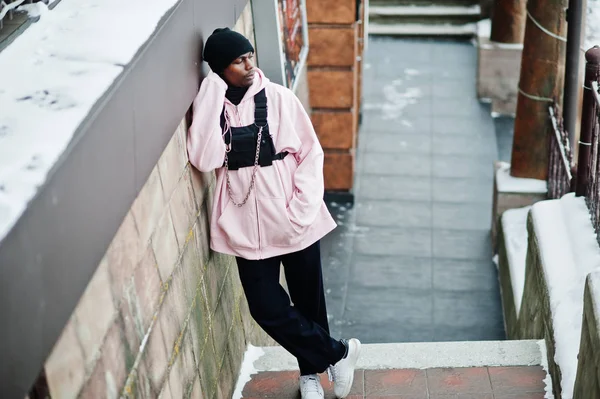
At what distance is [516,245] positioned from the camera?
6477 millimetres

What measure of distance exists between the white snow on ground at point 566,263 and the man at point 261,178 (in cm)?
111

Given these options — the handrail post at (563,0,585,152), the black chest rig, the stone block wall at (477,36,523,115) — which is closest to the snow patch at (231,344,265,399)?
the black chest rig

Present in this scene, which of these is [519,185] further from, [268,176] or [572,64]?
[268,176]

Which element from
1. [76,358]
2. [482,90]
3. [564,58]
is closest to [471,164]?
[482,90]

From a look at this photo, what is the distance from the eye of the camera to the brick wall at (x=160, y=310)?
2.21 metres

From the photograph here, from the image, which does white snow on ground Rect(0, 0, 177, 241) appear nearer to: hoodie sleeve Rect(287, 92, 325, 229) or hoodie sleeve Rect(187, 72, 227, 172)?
hoodie sleeve Rect(187, 72, 227, 172)

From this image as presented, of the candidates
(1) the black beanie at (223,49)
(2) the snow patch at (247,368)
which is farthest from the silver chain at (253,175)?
(2) the snow patch at (247,368)

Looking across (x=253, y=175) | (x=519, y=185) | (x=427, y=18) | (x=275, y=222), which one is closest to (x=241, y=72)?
(x=253, y=175)

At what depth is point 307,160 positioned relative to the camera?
3408 millimetres

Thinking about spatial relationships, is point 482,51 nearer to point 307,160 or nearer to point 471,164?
point 471,164

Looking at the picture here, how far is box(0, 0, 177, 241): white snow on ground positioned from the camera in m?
1.90

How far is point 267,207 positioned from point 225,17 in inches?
38.3

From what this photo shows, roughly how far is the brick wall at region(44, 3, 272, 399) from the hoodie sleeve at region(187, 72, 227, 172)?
0.22 feet

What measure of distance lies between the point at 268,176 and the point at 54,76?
46.7 inches
